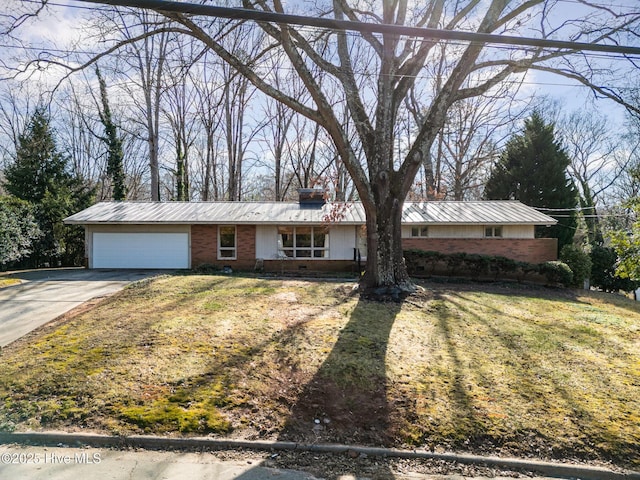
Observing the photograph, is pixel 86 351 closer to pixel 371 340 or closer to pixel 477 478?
pixel 371 340

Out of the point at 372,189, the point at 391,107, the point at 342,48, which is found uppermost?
the point at 342,48

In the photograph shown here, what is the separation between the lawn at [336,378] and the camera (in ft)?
11.7

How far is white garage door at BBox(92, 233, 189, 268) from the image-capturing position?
16562 mm

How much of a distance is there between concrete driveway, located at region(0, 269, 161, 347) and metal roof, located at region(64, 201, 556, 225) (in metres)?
3.22

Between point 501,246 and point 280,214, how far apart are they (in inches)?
406

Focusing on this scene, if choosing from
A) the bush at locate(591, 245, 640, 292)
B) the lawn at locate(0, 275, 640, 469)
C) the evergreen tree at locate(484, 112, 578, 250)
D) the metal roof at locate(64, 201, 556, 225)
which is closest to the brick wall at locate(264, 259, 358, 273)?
the metal roof at locate(64, 201, 556, 225)

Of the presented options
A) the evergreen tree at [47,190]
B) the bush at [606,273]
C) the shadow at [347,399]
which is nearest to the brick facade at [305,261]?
the bush at [606,273]

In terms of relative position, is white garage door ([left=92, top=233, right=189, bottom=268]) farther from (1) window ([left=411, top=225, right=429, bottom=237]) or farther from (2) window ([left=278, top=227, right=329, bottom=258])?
(1) window ([left=411, top=225, right=429, bottom=237])

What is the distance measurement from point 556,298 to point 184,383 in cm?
1180

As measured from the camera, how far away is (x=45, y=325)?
6598 millimetres

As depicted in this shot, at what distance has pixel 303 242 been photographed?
16.9m

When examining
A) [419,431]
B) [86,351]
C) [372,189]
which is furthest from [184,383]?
[372,189]

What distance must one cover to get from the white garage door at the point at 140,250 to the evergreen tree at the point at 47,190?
3685mm

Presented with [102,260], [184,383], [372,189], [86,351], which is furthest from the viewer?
[102,260]
